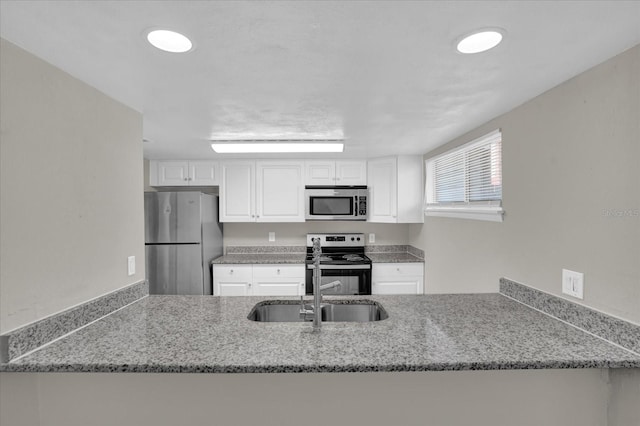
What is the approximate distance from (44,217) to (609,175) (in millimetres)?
2270

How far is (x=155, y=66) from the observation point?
1.36 m

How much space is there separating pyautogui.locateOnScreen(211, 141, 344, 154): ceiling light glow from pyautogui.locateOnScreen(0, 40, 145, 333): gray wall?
102cm

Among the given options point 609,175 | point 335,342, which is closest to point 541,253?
point 609,175

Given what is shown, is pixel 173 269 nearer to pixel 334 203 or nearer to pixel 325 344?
pixel 334 203

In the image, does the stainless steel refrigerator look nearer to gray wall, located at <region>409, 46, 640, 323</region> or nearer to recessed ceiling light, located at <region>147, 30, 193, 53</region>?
recessed ceiling light, located at <region>147, 30, 193, 53</region>

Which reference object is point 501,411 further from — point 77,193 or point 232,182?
point 232,182

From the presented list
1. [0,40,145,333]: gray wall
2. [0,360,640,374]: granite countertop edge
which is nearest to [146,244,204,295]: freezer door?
[0,40,145,333]: gray wall

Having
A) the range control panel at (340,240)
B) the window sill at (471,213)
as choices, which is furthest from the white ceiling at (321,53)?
the range control panel at (340,240)

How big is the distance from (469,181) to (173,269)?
285 centimetres

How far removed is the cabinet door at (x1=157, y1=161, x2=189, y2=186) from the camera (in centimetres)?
380

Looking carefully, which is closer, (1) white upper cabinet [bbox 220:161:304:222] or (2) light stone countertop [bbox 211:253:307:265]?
(2) light stone countertop [bbox 211:253:307:265]

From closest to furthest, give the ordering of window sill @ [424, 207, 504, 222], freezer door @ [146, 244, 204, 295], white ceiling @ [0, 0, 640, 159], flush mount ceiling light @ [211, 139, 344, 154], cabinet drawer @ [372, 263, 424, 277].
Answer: white ceiling @ [0, 0, 640, 159], window sill @ [424, 207, 504, 222], flush mount ceiling light @ [211, 139, 344, 154], freezer door @ [146, 244, 204, 295], cabinet drawer @ [372, 263, 424, 277]

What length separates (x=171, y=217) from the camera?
10.7 ft

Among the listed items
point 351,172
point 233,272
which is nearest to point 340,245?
point 351,172
